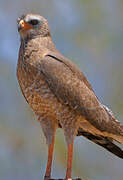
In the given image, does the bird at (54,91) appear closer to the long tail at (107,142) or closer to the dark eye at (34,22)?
the dark eye at (34,22)

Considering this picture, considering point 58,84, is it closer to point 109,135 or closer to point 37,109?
point 37,109

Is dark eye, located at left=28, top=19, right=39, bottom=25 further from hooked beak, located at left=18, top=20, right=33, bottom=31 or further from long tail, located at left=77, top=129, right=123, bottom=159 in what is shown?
long tail, located at left=77, top=129, right=123, bottom=159

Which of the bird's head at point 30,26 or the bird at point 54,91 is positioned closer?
the bird at point 54,91

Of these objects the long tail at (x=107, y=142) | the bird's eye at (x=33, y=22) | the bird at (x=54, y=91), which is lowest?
the long tail at (x=107, y=142)

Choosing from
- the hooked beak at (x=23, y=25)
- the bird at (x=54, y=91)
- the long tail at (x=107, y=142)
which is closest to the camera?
the bird at (x=54, y=91)

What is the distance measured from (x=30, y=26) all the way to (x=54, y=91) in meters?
0.81

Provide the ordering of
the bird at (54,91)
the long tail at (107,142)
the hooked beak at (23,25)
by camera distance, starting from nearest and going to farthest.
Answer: the bird at (54,91) < the hooked beak at (23,25) < the long tail at (107,142)

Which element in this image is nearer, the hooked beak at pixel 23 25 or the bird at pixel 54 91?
the bird at pixel 54 91

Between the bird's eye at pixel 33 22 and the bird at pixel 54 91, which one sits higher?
the bird's eye at pixel 33 22

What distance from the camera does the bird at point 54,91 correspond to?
632 cm

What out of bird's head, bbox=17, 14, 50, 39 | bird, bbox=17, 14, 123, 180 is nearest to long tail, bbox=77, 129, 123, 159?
bird, bbox=17, 14, 123, 180

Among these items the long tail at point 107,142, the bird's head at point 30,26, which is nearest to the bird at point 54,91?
the bird's head at point 30,26

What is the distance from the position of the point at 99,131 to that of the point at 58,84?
79 cm

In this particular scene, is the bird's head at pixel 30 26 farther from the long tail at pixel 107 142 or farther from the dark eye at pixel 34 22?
the long tail at pixel 107 142
